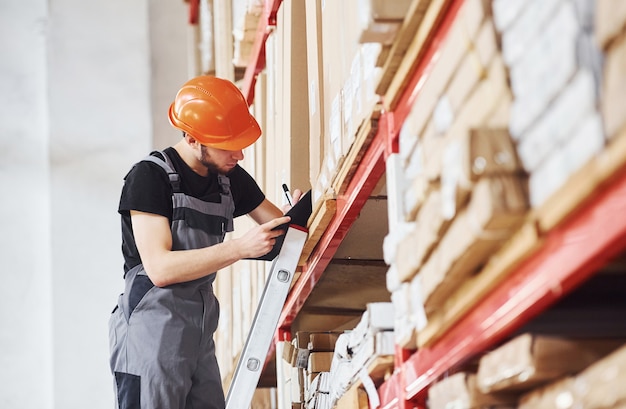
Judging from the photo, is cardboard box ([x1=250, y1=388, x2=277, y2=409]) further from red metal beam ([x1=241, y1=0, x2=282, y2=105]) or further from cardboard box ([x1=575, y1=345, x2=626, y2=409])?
cardboard box ([x1=575, y1=345, x2=626, y2=409])

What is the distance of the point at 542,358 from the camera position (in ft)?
6.28

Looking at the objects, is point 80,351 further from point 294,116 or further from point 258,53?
point 294,116

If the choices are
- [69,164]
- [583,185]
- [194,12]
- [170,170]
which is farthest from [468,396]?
[69,164]

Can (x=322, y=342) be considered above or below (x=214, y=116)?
below

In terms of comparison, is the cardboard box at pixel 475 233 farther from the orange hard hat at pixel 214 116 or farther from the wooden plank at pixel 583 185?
the orange hard hat at pixel 214 116

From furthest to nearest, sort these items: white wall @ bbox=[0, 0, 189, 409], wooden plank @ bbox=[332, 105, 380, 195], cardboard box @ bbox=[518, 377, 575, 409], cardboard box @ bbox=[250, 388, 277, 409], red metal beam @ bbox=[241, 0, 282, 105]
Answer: white wall @ bbox=[0, 0, 189, 409], cardboard box @ bbox=[250, 388, 277, 409], red metal beam @ bbox=[241, 0, 282, 105], wooden plank @ bbox=[332, 105, 380, 195], cardboard box @ bbox=[518, 377, 575, 409]

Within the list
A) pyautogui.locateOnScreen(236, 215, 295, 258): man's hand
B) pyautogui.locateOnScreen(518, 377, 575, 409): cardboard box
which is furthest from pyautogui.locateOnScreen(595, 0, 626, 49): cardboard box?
pyautogui.locateOnScreen(236, 215, 295, 258): man's hand

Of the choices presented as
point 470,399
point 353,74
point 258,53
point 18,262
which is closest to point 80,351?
point 18,262

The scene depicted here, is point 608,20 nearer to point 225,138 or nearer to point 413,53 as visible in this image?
point 413,53

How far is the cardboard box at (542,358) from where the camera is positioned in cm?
192

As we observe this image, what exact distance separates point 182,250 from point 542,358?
2222 mm

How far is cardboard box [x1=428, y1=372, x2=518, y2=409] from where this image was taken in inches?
85.7

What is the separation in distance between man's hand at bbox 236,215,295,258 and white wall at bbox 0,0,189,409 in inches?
222

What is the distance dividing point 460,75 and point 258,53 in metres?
3.87
